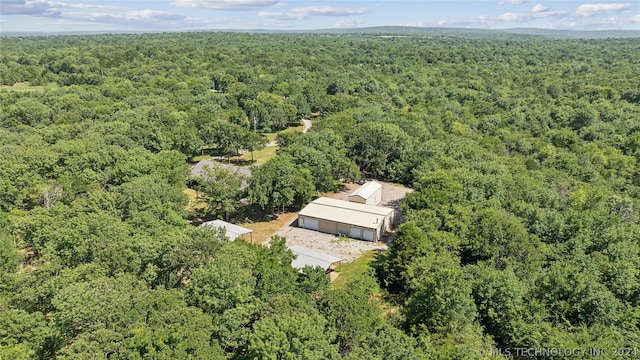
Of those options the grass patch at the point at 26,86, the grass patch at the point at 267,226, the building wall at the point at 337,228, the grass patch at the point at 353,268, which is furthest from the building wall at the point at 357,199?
the grass patch at the point at 26,86

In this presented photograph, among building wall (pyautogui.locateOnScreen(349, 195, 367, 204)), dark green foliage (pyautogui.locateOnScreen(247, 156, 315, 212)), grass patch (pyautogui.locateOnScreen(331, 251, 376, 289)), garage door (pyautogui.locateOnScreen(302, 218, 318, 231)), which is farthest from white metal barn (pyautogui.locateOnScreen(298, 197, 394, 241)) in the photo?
grass patch (pyautogui.locateOnScreen(331, 251, 376, 289))

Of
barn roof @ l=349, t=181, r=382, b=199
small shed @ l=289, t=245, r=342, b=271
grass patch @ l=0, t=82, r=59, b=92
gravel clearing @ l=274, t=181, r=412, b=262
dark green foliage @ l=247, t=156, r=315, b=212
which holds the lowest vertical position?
gravel clearing @ l=274, t=181, r=412, b=262

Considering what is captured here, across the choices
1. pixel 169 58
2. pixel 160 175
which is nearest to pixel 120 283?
pixel 160 175

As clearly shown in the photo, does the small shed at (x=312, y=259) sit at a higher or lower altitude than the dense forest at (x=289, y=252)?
lower

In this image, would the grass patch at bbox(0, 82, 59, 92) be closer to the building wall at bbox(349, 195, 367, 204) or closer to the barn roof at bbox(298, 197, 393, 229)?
the barn roof at bbox(298, 197, 393, 229)

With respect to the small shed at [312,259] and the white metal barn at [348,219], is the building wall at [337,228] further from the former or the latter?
the small shed at [312,259]

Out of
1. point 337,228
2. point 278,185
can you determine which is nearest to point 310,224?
point 337,228
